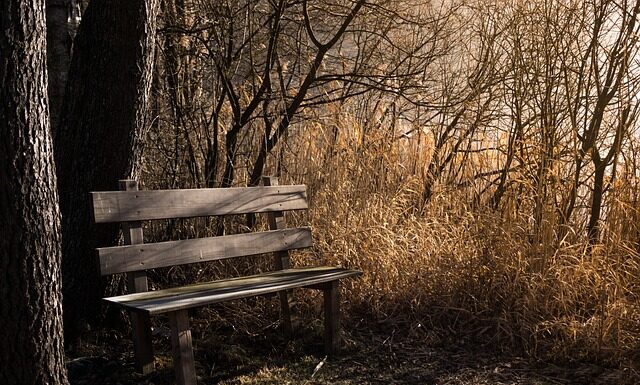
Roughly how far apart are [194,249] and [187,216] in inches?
6.1

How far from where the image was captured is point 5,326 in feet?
8.57

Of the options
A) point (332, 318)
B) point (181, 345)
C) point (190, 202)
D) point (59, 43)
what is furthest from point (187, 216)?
point (59, 43)

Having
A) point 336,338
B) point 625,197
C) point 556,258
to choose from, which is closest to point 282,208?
point 336,338

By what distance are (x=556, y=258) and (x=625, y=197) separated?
1.56 ft

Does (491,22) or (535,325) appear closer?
(535,325)

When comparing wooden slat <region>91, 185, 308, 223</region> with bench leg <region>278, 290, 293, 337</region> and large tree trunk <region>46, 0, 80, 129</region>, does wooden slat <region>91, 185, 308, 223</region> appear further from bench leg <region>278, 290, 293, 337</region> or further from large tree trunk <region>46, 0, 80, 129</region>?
large tree trunk <region>46, 0, 80, 129</region>

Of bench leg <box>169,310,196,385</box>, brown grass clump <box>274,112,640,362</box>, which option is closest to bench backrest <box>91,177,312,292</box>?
bench leg <box>169,310,196,385</box>

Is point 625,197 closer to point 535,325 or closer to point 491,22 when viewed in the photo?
point 535,325

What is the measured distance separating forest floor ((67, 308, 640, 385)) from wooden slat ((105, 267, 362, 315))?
0.38m

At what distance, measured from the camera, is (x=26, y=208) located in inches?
102

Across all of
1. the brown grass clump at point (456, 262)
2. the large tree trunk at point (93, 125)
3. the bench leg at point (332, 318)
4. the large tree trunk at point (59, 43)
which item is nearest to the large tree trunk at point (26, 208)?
the large tree trunk at point (93, 125)

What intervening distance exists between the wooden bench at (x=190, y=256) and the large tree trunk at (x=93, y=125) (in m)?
0.47

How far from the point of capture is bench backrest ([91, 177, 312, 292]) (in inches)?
129

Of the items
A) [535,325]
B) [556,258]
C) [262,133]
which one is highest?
[262,133]
